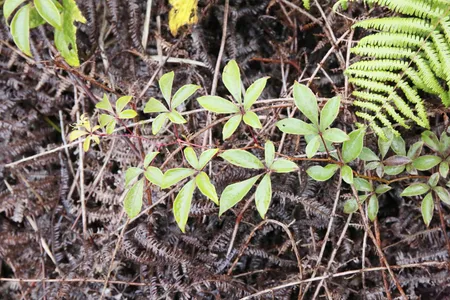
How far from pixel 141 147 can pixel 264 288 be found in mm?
736

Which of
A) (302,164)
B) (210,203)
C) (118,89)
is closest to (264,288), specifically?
(210,203)

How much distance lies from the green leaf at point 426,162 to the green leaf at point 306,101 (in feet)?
1.42

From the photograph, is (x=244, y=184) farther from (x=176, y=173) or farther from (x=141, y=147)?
(x=141, y=147)

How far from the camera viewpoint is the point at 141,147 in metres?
1.76

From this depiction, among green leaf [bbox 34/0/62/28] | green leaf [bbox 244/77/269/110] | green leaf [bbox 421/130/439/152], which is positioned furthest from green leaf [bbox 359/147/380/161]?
green leaf [bbox 34/0/62/28]

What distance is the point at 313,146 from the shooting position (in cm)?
129

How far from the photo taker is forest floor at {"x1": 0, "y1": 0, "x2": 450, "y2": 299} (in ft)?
5.39

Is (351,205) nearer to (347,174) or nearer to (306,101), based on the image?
(347,174)

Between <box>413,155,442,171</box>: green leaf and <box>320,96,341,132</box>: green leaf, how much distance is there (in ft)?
1.31

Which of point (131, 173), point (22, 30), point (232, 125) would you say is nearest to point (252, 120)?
point (232, 125)

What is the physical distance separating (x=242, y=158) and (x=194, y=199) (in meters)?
0.51

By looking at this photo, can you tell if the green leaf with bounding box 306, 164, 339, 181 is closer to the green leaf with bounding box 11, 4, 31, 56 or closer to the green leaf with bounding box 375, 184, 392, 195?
the green leaf with bounding box 375, 184, 392, 195

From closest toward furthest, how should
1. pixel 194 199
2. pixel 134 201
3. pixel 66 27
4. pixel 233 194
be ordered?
pixel 233 194 → pixel 134 201 → pixel 66 27 → pixel 194 199

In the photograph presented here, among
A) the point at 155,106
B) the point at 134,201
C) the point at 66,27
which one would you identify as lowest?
the point at 134,201
